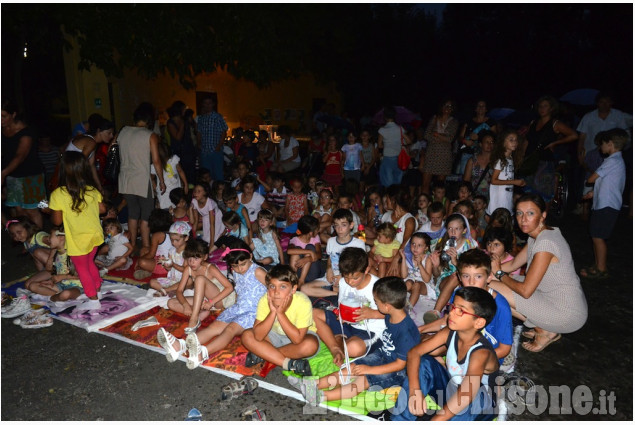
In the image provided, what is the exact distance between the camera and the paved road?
11.3 feet

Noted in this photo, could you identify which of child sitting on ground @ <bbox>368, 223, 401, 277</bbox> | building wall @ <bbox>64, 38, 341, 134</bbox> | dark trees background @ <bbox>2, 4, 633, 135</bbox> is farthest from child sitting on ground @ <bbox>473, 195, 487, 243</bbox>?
building wall @ <bbox>64, 38, 341, 134</bbox>

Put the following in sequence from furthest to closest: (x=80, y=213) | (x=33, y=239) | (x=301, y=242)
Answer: (x=301, y=242) → (x=33, y=239) → (x=80, y=213)

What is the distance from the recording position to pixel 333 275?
216 inches

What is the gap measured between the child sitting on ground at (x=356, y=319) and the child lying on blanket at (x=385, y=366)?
28 centimetres

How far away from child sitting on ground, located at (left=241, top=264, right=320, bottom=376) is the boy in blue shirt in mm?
3829

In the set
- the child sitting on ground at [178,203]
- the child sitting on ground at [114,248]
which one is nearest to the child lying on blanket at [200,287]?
the child sitting on ground at [114,248]

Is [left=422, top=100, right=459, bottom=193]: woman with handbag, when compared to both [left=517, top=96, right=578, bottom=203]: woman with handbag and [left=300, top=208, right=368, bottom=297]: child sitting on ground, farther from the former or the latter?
[left=300, top=208, right=368, bottom=297]: child sitting on ground

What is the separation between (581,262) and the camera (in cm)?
649

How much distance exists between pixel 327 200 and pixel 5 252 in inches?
196

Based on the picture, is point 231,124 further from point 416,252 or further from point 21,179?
point 416,252

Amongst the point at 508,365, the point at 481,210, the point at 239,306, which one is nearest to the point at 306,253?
the point at 239,306

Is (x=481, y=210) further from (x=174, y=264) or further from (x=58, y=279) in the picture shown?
(x=58, y=279)

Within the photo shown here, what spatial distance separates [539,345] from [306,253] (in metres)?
2.84

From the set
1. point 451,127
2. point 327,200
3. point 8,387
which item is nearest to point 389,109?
point 451,127
